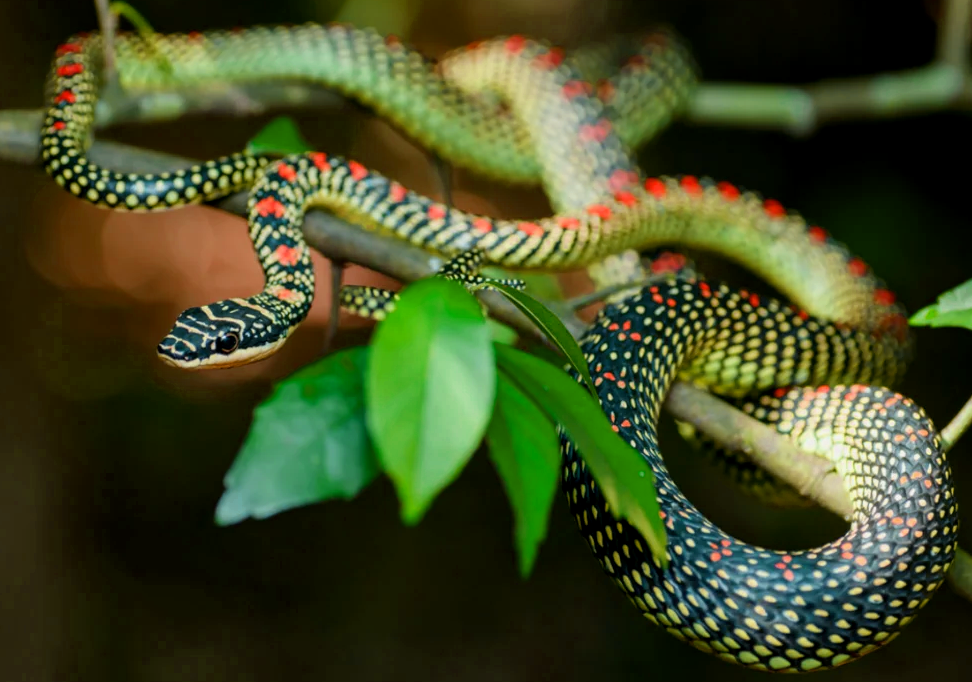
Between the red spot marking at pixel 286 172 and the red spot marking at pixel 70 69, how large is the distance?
2.57 feet

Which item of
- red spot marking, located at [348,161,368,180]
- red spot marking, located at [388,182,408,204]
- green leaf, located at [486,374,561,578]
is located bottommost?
red spot marking, located at [388,182,408,204]

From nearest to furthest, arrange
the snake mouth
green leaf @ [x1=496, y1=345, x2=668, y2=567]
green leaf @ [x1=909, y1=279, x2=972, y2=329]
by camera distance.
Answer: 1. green leaf @ [x1=496, y1=345, x2=668, y2=567]
2. green leaf @ [x1=909, y1=279, x2=972, y2=329]
3. the snake mouth

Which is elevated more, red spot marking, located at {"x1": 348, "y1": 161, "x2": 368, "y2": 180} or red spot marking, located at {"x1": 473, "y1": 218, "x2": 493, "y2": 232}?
red spot marking, located at {"x1": 473, "y1": 218, "x2": 493, "y2": 232}

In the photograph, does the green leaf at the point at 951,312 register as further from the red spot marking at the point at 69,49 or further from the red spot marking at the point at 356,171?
the red spot marking at the point at 69,49

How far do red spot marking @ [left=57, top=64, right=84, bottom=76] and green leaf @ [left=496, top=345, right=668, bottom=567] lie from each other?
2114 millimetres

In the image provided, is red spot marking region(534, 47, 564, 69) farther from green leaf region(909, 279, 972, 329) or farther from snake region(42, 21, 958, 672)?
green leaf region(909, 279, 972, 329)

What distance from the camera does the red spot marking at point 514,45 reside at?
3822 millimetres

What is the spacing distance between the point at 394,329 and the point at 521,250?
1.58 metres

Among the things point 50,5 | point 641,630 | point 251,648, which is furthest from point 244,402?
point 641,630

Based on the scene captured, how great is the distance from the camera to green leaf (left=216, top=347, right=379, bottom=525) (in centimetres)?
124

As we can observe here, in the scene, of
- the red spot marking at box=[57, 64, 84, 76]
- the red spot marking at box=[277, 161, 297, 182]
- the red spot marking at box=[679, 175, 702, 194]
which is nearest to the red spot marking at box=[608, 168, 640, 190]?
the red spot marking at box=[679, 175, 702, 194]

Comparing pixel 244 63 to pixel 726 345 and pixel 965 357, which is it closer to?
pixel 726 345

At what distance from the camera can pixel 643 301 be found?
97.2 inches

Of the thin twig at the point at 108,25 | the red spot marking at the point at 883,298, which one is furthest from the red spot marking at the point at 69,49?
the red spot marking at the point at 883,298
